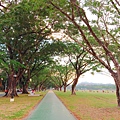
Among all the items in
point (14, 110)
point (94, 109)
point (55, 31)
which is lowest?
point (94, 109)

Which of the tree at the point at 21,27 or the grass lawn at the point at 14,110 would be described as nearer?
the grass lawn at the point at 14,110

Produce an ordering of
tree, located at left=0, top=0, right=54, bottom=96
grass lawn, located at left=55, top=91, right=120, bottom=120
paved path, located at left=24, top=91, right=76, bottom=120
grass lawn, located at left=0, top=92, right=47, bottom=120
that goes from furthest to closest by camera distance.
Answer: tree, located at left=0, top=0, right=54, bottom=96, grass lawn, located at left=55, top=91, right=120, bottom=120, grass lawn, located at left=0, top=92, right=47, bottom=120, paved path, located at left=24, top=91, right=76, bottom=120

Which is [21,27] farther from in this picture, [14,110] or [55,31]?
[14,110]

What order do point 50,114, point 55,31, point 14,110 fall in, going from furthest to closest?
point 55,31 < point 14,110 < point 50,114

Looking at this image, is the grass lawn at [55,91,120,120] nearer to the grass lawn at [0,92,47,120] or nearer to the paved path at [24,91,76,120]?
the paved path at [24,91,76,120]

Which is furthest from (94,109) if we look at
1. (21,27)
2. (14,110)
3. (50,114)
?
(21,27)

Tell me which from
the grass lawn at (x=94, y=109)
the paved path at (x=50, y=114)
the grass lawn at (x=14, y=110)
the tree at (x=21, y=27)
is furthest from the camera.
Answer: the tree at (x=21, y=27)

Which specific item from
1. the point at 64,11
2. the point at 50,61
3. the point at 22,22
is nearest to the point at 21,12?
the point at 22,22

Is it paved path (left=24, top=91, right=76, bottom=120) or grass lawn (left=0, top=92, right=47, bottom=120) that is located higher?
grass lawn (left=0, top=92, right=47, bottom=120)

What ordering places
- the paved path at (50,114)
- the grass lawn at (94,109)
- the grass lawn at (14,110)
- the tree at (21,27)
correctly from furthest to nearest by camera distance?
the tree at (21,27)
the grass lawn at (94,109)
the grass lawn at (14,110)
the paved path at (50,114)

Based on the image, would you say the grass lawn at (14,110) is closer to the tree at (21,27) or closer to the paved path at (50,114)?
the paved path at (50,114)

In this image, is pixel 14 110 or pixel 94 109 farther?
pixel 94 109

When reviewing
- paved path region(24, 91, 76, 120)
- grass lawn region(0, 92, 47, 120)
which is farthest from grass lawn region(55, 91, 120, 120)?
grass lawn region(0, 92, 47, 120)

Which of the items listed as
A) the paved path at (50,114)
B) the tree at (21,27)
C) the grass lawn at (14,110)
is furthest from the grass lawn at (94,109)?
the tree at (21,27)
